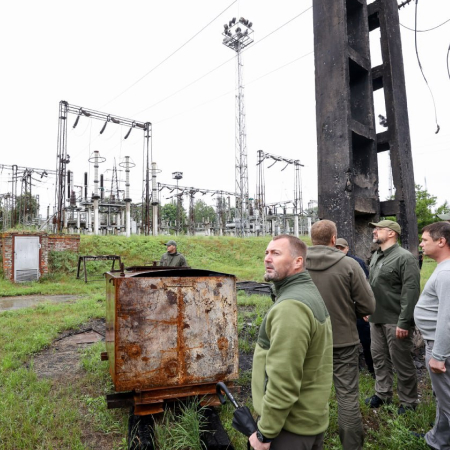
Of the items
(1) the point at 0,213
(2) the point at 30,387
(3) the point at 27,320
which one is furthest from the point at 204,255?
(1) the point at 0,213

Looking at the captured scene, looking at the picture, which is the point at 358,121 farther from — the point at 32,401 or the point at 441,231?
the point at 32,401

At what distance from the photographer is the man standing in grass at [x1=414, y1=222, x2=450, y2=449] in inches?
91.3

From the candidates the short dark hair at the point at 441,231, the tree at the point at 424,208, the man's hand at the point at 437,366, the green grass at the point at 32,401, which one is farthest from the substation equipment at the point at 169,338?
the tree at the point at 424,208

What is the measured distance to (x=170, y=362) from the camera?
308 centimetres

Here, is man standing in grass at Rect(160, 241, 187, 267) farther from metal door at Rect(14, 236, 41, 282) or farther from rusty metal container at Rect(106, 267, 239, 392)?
metal door at Rect(14, 236, 41, 282)

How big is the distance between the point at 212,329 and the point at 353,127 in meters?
2.93

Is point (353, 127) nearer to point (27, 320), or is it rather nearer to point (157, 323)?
point (157, 323)

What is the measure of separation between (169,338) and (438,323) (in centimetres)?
212

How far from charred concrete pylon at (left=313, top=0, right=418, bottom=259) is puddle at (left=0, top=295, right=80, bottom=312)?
8276 mm

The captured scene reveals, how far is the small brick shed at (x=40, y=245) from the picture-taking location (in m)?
12.2

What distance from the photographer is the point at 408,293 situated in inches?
124

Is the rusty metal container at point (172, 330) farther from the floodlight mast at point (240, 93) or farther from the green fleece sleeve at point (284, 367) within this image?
the floodlight mast at point (240, 93)

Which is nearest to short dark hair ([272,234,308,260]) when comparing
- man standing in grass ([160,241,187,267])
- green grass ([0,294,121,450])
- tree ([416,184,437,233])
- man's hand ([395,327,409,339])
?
man's hand ([395,327,409,339])

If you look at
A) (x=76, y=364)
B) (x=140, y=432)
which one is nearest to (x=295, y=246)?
(x=140, y=432)
